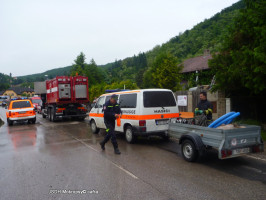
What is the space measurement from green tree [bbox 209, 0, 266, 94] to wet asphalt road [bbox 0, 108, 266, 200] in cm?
309

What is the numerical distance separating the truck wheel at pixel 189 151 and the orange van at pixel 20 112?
43.2 feet

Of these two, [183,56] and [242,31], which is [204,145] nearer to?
[242,31]

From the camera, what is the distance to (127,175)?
5.25 m

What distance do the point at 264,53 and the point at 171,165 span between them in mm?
4819

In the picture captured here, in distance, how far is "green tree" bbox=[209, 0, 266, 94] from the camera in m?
7.93

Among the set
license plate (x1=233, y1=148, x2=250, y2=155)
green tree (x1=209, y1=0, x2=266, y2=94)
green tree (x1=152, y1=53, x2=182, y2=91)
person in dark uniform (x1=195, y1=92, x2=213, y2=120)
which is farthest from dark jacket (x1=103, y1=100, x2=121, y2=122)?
green tree (x1=152, y1=53, x2=182, y2=91)

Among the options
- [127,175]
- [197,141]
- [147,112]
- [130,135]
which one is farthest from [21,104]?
[197,141]

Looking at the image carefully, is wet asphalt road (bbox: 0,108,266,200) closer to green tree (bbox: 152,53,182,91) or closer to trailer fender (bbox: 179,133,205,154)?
trailer fender (bbox: 179,133,205,154)

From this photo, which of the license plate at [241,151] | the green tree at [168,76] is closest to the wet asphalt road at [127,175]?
the license plate at [241,151]

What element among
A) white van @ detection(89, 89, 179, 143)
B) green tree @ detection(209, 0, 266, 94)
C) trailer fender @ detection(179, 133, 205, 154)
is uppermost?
green tree @ detection(209, 0, 266, 94)

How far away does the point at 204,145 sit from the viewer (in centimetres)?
581

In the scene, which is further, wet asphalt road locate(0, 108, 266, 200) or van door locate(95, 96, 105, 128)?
van door locate(95, 96, 105, 128)

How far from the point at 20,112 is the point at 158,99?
1180cm

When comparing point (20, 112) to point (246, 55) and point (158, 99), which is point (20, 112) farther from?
point (246, 55)
